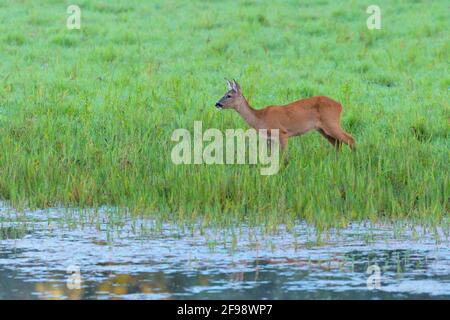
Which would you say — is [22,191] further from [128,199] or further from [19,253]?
[19,253]

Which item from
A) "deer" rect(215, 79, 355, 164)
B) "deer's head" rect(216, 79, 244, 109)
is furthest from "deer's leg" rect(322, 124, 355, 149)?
"deer's head" rect(216, 79, 244, 109)

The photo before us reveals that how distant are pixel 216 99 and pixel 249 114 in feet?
8.91

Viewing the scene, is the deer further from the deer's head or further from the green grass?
the green grass

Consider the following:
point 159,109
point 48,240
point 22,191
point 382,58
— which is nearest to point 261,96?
point 159,109

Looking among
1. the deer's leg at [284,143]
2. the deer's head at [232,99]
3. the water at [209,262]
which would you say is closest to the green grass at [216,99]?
the deer's leg at [284,143]

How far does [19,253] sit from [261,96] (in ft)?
28.1

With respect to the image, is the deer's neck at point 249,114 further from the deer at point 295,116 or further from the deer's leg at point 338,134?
the deer's leg at point 338,134

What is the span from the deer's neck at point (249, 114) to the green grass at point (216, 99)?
1.88ft

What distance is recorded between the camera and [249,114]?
14.4 metres

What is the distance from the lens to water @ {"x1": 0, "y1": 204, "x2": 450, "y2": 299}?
800cm

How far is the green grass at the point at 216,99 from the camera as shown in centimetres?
1123

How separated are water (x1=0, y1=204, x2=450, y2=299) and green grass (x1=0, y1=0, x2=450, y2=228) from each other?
1.87 ft

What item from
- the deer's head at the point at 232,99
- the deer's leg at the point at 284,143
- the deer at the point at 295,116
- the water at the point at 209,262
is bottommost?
the water at the point at 209,262

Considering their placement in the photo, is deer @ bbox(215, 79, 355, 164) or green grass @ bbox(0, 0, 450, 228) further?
deer @ bbox(215, 79, 355, 164)
